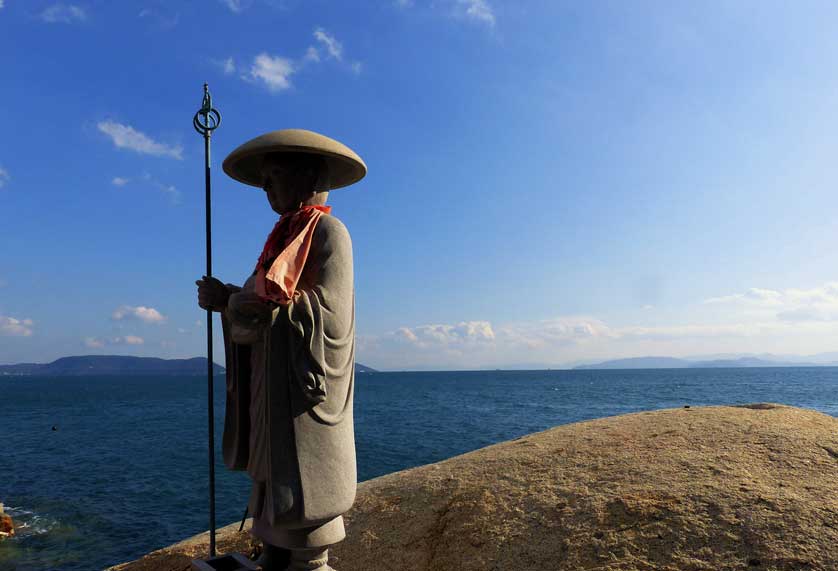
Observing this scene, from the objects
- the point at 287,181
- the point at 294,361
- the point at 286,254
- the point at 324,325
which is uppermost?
the point at 287,181

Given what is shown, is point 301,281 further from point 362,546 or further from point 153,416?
point 153,416

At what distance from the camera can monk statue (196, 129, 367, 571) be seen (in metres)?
3.71

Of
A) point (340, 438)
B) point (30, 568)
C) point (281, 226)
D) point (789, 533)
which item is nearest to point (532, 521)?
point (789, 533)

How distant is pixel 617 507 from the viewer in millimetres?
6512

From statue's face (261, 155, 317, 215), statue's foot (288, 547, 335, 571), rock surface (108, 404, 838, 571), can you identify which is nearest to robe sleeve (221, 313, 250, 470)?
statue's foot (288, 547, 335, 571)

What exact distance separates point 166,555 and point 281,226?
5937 millimetres

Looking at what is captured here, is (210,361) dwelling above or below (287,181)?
below

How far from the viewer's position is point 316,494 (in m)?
3.73

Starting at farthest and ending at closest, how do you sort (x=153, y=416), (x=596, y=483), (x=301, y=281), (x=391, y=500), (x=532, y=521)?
1. (x=153, y=416)
2. (x=391, y=500)
3. (x=596, y=483)
4. (x=532, y=521)
5. (x=301, y=281)

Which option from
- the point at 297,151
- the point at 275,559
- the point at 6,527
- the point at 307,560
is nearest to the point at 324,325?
the point at 297,151

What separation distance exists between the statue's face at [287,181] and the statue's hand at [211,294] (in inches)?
30.0

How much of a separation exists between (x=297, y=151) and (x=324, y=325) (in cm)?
134

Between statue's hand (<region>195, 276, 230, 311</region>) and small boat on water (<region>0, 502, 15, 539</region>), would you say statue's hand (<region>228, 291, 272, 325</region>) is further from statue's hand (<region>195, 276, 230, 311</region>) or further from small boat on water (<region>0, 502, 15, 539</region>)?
small boat on water (<region>0, 502, 15, 539</region>)

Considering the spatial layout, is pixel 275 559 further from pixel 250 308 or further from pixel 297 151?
pixel 297 151
